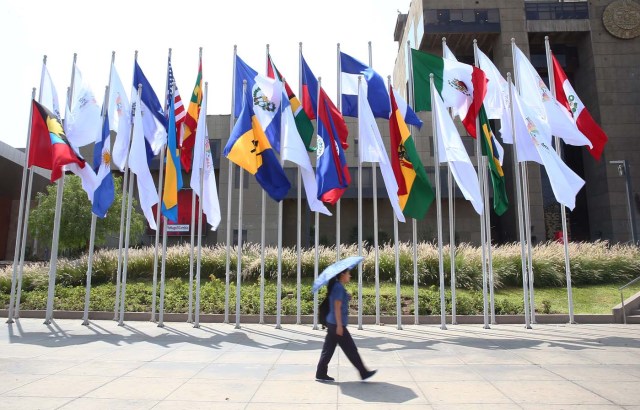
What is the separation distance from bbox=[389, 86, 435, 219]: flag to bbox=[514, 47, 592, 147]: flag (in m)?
3.87

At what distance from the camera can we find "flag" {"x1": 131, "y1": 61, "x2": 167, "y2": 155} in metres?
14.2

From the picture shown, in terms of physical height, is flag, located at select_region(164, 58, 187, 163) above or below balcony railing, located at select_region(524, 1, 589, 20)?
below

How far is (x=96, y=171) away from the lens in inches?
534

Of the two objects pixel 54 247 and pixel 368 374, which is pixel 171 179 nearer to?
pixel 54 247

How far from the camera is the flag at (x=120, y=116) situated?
1402 cm

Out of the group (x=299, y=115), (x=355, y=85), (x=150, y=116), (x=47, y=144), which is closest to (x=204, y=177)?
(x=150, y=116)

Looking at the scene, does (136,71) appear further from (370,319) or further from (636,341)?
(636,341)

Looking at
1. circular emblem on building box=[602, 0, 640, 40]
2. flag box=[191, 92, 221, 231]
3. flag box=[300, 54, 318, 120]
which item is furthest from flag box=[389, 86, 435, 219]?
circular emblem on building box=[602, 0, 640, 40]

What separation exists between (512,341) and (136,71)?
12.9 m

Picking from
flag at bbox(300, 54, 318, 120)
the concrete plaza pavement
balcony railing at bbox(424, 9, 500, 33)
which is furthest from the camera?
balcony railing at bbox(424, 9, 500, 33)

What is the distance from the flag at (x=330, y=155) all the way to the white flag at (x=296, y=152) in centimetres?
37

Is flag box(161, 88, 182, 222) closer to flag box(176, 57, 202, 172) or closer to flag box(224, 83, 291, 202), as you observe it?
flag box(176, 57, 202, 172)

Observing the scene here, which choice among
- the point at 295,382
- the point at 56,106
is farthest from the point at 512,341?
the point at 56,106

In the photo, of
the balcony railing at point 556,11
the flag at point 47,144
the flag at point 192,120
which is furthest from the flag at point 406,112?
the balcony railing at point 556,11
